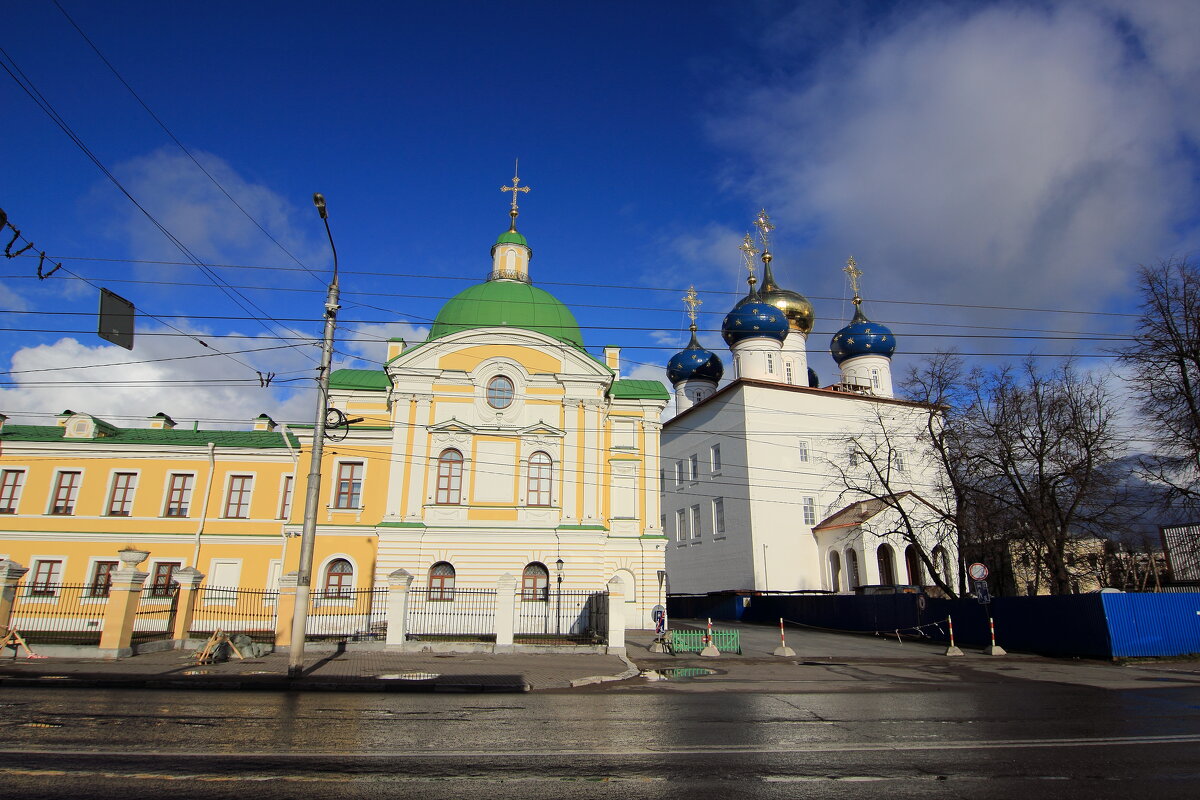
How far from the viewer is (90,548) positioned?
1109 inches

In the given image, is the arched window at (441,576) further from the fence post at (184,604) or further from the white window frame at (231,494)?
the white window frame at (231,494)

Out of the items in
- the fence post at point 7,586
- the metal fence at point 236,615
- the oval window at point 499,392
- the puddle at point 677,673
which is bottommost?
the puddle at point 677,673

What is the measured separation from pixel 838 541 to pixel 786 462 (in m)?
5.49

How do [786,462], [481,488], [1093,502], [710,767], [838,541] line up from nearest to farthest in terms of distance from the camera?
[710,767]
[1093,502]
[481,488]
[838,541]
[786,462]

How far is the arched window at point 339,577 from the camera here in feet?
87.9

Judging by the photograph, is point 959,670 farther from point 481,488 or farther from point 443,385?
point 443,385

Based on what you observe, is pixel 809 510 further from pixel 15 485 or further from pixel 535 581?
pixel 15 485

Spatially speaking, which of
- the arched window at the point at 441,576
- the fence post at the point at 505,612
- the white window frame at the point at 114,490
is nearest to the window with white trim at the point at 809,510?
the arched window at the point at 441,576

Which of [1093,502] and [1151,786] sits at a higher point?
[1093,502]

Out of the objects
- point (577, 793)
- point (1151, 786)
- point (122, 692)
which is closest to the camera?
point (577, 793)

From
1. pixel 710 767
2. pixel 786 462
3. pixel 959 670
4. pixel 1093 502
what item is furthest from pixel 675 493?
pixel 710 767

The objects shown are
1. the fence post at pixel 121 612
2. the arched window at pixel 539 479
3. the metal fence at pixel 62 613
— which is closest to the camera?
the fence post at pixel 121 612

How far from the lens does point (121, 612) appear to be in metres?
16.9

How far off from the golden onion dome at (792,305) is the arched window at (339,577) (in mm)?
34032
